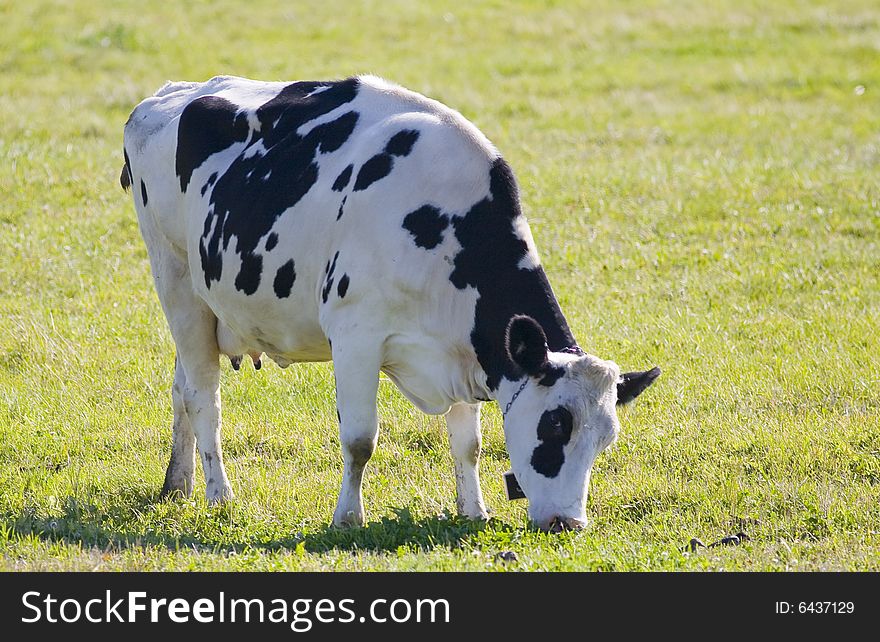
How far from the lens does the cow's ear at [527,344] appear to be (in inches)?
271

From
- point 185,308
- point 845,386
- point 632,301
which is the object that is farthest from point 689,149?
point 185,308

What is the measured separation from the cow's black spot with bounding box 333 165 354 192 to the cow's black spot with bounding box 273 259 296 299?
1.81 ft

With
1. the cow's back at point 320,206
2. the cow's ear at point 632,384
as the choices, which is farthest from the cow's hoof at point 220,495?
the cow's ear at point 632,384

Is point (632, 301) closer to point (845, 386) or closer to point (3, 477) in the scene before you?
point (845, 386)

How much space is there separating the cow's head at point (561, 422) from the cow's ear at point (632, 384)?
0.5 inches

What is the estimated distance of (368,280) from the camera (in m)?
7.59

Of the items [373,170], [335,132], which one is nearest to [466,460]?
[373,170]

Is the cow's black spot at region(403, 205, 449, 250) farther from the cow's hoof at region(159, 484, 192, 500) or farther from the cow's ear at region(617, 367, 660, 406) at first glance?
the cow's hoof at region(159, 484, 192, 500)

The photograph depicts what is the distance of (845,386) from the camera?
10430 mm

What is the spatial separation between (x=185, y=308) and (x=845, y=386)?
16.7ft

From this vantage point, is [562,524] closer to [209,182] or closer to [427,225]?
[427,225]

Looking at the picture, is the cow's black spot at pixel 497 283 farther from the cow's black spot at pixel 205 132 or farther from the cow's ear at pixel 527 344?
the cow's black spot at pixel 205 132

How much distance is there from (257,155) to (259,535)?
2.49 m

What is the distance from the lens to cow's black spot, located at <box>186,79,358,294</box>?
8.35m
